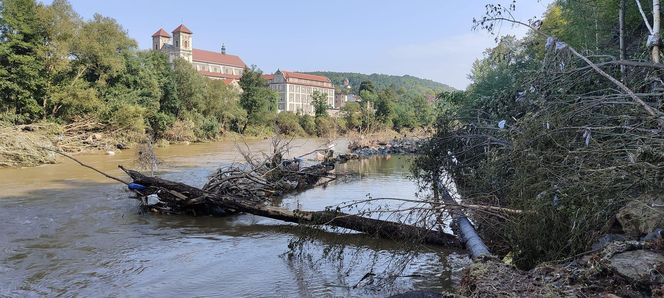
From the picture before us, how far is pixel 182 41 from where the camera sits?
305 feet

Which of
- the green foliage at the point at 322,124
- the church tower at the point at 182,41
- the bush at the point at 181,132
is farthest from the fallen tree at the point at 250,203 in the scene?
the church tower at the point at 182,41

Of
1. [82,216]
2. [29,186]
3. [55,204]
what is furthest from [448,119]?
[29,186]

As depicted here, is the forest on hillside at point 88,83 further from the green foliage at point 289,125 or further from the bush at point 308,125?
the bush at point 308,125

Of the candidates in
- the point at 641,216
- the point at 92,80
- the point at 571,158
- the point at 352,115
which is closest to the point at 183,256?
the point at 571,158

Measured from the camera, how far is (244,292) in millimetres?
5773

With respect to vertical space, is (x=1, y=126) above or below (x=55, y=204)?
above

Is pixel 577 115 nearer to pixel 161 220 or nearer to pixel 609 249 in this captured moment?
pixel 609 249

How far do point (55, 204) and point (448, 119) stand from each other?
9.54m

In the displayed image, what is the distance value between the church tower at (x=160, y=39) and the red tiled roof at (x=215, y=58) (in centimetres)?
683

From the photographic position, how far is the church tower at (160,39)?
310 feet

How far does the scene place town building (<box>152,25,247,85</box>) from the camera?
9262 centimetres

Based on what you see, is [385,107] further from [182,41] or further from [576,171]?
[576,171]

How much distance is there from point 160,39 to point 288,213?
95.0 m

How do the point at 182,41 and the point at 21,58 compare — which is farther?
the point at 182,41
